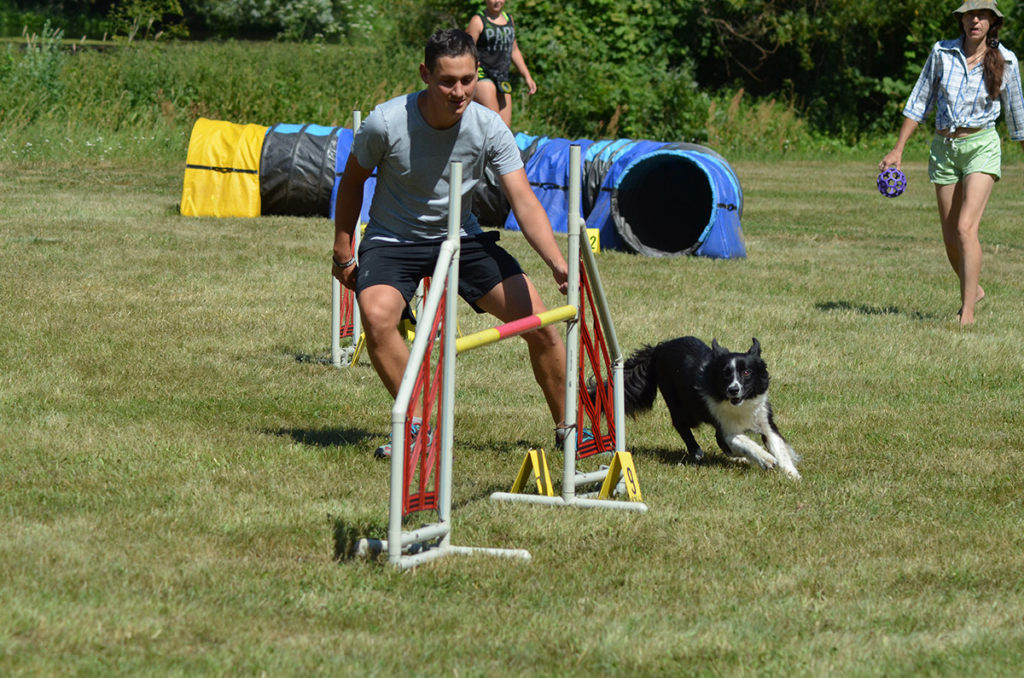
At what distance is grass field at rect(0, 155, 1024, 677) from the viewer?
345 centimetres

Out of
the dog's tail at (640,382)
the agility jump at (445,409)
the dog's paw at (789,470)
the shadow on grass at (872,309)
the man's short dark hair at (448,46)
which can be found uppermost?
the man's short dark hair at (448,46)

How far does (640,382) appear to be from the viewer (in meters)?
6.18

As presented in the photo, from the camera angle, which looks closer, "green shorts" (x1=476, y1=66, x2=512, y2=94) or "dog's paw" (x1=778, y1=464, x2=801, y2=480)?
"dog's paw" (x1=778, y1=464, x2=801, y2=480)

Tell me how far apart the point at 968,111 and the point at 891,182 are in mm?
678

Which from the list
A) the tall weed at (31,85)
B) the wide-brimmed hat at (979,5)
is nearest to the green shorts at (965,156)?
the wide-brimmed hat at (979,5)

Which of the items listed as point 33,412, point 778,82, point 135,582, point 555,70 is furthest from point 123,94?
point 135,582

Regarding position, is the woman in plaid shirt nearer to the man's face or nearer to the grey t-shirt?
the grey t-shirt

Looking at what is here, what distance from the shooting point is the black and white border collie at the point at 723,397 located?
5.54 metres

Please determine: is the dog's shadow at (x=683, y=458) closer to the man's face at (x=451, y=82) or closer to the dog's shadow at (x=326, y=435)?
the dog's shadow at (x=326, y=435)

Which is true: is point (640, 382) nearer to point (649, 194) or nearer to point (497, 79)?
point (497, 79)

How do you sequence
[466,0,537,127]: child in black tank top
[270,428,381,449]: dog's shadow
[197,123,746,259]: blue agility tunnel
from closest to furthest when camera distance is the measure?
1. [270,428,381,449]: dog's shadow
2. [466,0,537,127]: child in black tank top
3. [197,123,746,259]: blue agility tunnel

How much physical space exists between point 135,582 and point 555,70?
64.4 ft

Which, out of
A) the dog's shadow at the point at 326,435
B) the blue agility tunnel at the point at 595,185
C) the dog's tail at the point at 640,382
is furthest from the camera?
the blue agility tunnel at the point at 595,185

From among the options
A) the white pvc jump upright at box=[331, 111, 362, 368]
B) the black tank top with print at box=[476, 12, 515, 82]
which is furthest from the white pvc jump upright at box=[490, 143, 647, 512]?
the black tank top with print at box=[476, 12, 515, 82]
